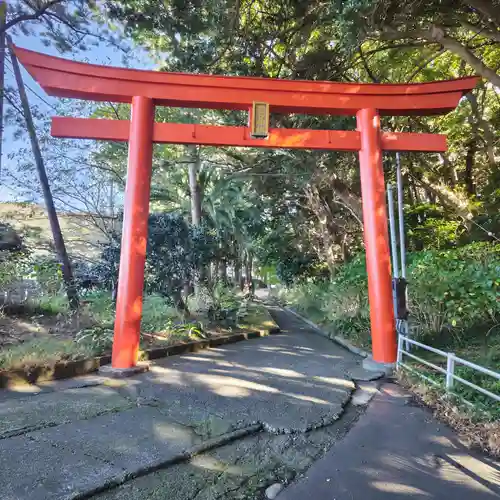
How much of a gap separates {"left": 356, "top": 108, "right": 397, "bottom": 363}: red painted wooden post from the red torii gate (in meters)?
0.02

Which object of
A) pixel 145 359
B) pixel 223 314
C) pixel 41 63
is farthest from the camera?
pixel 223 314

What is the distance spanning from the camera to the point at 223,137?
6391 mm

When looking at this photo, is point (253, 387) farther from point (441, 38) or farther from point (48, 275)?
point (441, 38)

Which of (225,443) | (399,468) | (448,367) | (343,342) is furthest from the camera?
(343,342)

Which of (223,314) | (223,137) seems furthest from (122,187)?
(223,137)

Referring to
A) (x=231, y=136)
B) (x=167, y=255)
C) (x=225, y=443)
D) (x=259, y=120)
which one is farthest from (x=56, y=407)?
(x=259, y=120)

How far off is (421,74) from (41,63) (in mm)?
11063

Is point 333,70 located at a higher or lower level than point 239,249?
higher

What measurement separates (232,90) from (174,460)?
5.47 metres

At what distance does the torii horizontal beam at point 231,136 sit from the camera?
5.95m

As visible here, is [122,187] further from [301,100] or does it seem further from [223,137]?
[301,100]

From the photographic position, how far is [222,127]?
6.39 meters

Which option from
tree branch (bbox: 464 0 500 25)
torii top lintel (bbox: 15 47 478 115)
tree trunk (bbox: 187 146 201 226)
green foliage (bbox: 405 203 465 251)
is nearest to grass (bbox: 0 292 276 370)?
tree trunk (bbox: 187 146 201 226)

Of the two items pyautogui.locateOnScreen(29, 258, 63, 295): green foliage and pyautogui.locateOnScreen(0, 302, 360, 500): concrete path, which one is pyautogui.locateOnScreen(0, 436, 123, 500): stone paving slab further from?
pyautogui.locateOnScreen(29, 258, 63, 295): green foliage
